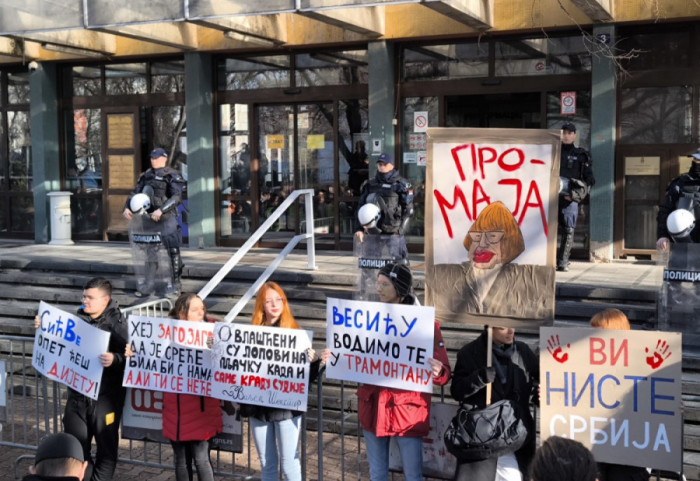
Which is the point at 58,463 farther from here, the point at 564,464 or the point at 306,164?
the point at 306,164

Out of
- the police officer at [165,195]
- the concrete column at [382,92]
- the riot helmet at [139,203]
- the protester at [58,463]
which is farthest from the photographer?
the concrete column at [382,92]

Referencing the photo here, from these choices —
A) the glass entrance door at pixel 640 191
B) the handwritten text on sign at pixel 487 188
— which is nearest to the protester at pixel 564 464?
the handwritten text on sign at pixel 487 188

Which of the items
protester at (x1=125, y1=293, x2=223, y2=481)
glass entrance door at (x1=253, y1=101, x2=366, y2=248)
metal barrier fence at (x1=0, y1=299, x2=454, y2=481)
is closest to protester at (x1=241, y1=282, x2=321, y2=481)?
metal barrier fence at (x1=0, y1=299, x2=454, y2=481)

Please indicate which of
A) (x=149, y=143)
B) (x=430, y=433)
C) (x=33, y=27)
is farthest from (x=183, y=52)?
(x=430, y=433)

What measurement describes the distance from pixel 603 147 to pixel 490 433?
853 cm

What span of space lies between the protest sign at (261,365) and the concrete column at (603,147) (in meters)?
7.90

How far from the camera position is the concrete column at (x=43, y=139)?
54.9 ft

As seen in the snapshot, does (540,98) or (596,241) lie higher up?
Result: (540,98)

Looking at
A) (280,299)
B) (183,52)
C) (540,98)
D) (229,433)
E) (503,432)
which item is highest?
(183,52)

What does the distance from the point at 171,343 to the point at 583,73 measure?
8.62 metres

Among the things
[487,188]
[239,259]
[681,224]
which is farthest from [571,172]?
[487,188]

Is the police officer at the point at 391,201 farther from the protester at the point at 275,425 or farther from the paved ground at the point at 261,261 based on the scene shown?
the protester at the point at 275,425

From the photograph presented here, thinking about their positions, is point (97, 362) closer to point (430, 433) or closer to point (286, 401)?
point (286, 401)

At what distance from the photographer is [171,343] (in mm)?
6473
